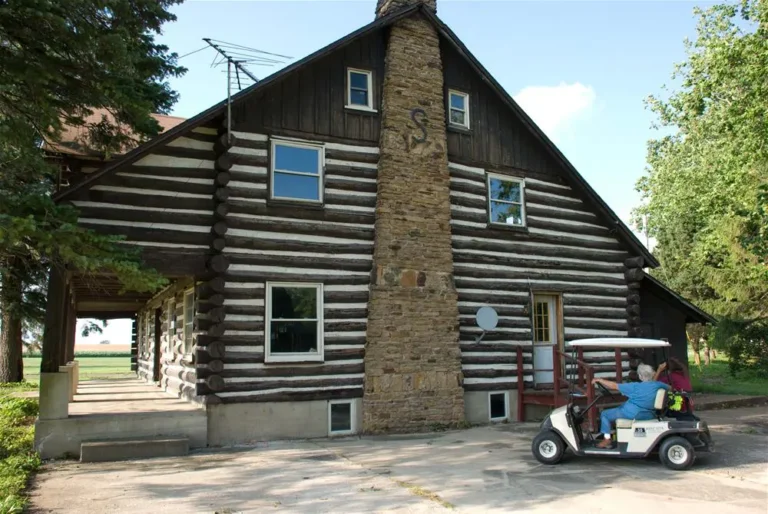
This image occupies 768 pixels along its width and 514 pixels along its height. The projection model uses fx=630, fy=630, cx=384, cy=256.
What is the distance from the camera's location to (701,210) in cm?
2759

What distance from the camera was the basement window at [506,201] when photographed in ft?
52.0

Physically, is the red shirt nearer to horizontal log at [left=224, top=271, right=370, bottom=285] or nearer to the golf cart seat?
Result: the golf cart seat

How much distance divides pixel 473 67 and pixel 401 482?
34.8ft

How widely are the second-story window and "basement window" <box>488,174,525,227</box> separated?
147 inches

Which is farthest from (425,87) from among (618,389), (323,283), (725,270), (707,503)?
(725,270)

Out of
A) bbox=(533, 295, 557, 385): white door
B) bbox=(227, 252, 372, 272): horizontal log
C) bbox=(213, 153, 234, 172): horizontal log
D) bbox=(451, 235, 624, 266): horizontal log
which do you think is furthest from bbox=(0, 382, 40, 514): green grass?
bbox=(533, 295, 557, 385): white door

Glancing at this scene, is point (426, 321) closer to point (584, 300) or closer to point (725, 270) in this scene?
point (584, 300)

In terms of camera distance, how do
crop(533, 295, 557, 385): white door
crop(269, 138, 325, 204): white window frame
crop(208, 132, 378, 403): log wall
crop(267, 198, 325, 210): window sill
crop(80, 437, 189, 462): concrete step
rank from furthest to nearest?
crop(533, 295, 557, 385): white door → crop(269, 138, 325, 204): white window frame → crop(267, 198, 325, 210): window sill → crop(208, 132, 378, 403): log wall → crop(80, 437, 189, 462): concrete step

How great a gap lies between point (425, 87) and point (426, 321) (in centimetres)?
548

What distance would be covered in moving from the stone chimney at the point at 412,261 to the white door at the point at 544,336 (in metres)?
2.80

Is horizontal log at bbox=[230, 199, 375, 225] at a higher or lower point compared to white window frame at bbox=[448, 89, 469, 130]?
lower

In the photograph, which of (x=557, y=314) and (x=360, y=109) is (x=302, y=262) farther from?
(x=557, y=314)

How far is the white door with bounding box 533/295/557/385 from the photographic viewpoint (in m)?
16.0

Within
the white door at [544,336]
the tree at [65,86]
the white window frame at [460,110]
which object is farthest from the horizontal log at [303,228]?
the white door at [544,336]
